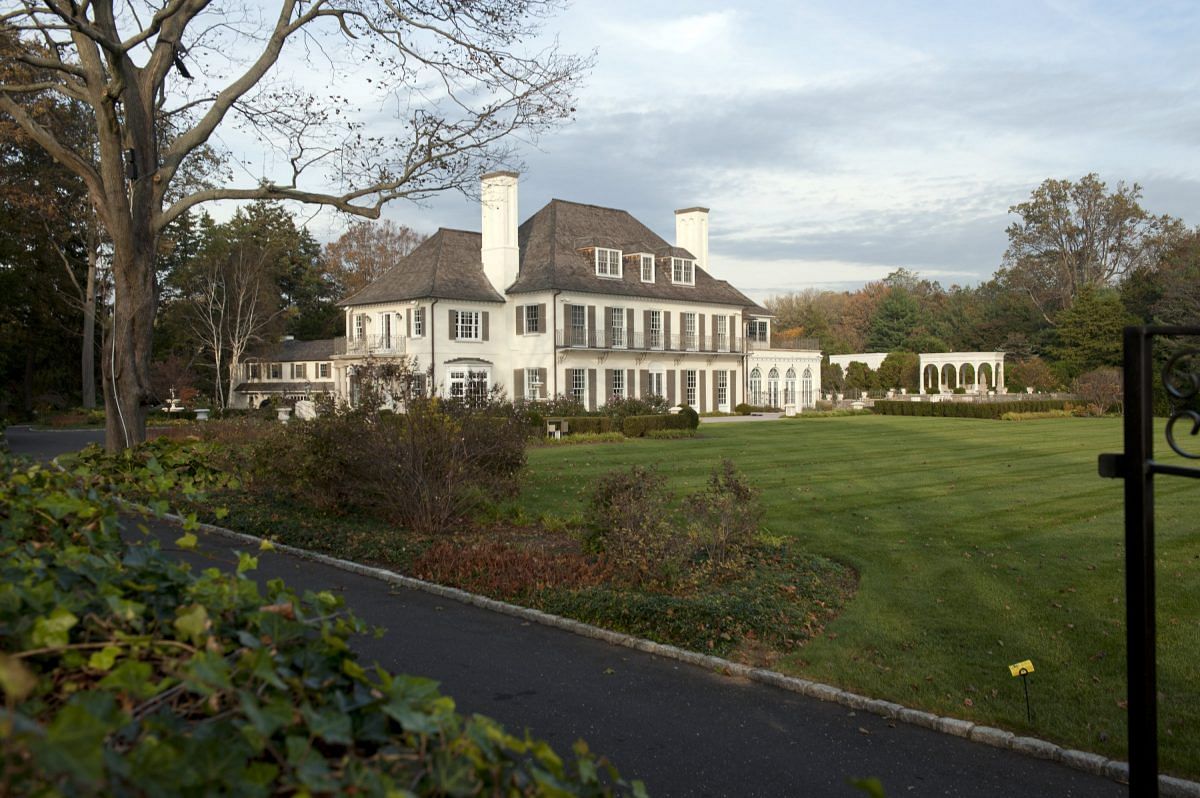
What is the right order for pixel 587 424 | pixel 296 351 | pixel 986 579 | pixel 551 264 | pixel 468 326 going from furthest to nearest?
pixel 296 351 < pixel 551 264 < pixel 468 326 < pixel 587 424 < pixel 986 579

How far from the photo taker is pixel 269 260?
50.6 metres

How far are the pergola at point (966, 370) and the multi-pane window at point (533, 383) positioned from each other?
82.9ft

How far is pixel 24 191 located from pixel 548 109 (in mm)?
28801

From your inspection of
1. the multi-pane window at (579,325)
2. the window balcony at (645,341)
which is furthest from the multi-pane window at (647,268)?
the multi-pane window at (579,325)

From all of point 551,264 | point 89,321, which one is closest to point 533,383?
point 551,264

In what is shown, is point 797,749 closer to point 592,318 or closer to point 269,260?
point 592,318

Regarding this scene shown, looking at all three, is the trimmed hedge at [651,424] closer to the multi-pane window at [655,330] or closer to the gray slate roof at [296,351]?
the multi-pane window at [655,330]

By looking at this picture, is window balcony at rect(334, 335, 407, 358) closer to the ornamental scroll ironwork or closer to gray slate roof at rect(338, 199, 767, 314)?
gray slate roof at rect(338, 199, 767, 314)

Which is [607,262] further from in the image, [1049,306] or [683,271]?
[1049,306]

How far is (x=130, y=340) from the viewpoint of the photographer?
14344 mm

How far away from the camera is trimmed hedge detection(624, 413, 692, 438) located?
29781 millimetres

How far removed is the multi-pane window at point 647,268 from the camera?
4591 centimetres

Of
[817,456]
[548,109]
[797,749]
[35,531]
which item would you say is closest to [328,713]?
[35,531]

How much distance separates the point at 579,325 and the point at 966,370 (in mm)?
32195
